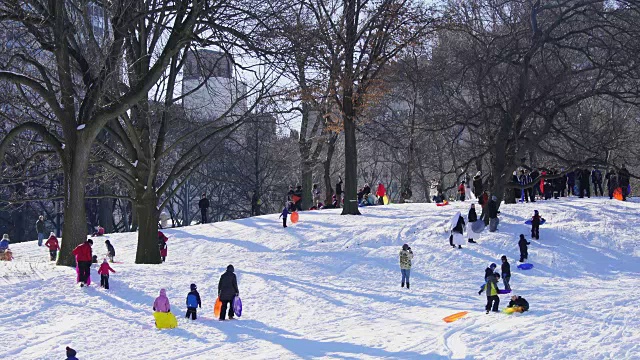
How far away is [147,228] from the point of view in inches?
1088

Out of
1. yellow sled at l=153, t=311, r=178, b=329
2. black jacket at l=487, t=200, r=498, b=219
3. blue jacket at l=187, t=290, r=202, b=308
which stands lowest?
yellow sled at l=153, t=311, r=178, b=329

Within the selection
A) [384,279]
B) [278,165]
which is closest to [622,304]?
[384,279]

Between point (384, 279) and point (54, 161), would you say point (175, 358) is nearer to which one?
point (384, 279)

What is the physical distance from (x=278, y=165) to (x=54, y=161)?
80.7ft

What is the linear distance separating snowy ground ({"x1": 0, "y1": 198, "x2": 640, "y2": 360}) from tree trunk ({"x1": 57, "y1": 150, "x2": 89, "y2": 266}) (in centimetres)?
104

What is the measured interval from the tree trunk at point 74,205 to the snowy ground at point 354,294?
104 centimetres

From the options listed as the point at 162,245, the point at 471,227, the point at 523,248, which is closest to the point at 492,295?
the point at 523,248

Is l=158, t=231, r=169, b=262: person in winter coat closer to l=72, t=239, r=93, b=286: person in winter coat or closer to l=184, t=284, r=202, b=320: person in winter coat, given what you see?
l=72, t=239, r=93, b=286: person in winter coat

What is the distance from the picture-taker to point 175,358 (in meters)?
14.7

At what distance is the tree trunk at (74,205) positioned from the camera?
23469mm

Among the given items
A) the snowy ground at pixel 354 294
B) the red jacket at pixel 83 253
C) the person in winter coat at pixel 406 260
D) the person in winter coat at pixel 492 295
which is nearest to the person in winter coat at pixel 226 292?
the snowy ground at pixel 354 294

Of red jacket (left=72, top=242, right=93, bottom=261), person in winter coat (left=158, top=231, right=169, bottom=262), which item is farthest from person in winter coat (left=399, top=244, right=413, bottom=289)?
person in winter coat (left=158, top=231, right=169, bottom=262)

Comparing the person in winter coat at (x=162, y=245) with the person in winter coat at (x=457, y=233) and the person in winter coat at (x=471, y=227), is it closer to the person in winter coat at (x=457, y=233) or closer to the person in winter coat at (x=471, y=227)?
the person in winter coat at (x=457, y=233)

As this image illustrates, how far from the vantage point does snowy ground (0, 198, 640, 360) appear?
1543 cm
